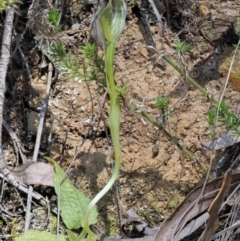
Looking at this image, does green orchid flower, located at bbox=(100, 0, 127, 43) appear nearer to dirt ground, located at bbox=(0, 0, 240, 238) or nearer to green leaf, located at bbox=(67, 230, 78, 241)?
dirt ground, located at bbox=(0, 0, 240, 238)

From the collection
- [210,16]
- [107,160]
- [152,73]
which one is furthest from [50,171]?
[210,16]

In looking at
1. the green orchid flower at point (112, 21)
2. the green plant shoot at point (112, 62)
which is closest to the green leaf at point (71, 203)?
the green plant shoot at point (112, 62)

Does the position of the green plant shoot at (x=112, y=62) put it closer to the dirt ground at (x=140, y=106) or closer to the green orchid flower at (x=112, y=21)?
the green orchid flower at (x=112, y=21)

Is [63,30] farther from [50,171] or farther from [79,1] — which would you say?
[50,171]

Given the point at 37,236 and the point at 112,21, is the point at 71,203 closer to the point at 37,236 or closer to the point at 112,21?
the point at 37,236

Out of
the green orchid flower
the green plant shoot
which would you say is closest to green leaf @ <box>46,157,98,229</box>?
the green plant shoot

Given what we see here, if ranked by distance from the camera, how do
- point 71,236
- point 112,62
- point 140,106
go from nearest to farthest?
point 112,62 < point 71,236 < point 140,106

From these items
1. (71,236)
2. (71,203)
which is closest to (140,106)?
(71,203)
